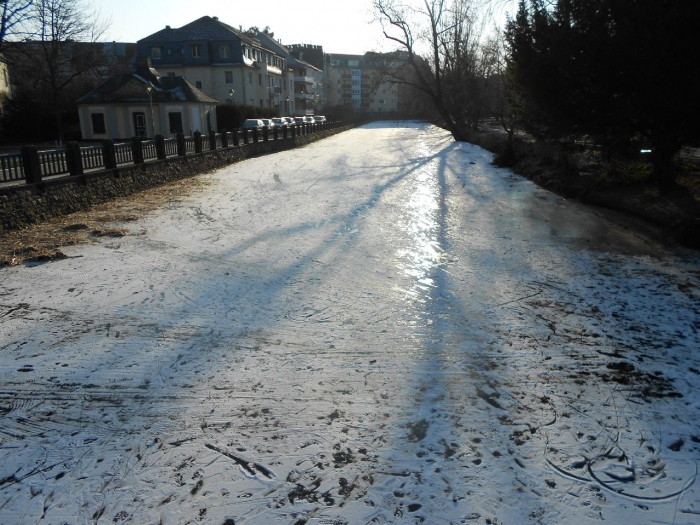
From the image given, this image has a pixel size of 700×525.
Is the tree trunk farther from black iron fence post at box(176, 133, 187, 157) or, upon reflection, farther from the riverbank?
black iron fence post at box(176, 133, 187, 157)

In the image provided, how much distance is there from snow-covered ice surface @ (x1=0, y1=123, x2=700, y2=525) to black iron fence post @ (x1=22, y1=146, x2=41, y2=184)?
409 cm

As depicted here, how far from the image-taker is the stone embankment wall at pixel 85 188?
11.0 m

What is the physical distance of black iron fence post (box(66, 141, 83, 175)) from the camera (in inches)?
527

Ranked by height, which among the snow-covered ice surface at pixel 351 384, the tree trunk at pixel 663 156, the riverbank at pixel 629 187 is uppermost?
the tree trunk at pixel 663 156

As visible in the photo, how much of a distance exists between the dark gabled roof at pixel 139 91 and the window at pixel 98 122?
0.88 m

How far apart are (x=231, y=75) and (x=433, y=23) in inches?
968

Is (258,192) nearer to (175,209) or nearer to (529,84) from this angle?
(175,209)

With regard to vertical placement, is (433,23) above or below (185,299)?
above

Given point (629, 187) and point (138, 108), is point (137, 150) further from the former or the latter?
point (138, 108)

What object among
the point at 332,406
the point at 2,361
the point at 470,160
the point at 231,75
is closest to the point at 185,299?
the point at 2,361

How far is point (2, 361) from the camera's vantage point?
5367 millimetres

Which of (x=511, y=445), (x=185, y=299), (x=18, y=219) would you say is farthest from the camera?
(x=18, y=219)

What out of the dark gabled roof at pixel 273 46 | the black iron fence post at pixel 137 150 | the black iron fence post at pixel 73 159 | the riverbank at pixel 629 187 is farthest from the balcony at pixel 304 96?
the black iron fence post at pixel 73 159

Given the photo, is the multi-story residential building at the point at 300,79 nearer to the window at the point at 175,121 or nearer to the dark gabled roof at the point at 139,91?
the dark gabled roof at the point at 139,91
